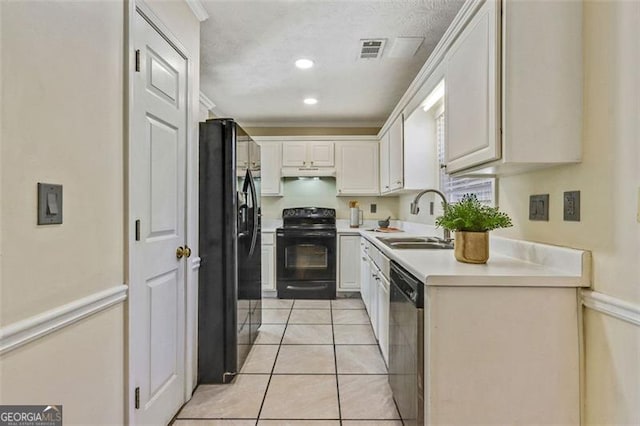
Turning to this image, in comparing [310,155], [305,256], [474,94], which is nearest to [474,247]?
[474,94]

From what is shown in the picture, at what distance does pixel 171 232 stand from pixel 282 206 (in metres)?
3.25

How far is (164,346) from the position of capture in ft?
5.97

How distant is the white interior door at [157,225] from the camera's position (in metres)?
1.54

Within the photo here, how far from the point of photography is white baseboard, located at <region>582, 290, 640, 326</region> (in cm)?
110

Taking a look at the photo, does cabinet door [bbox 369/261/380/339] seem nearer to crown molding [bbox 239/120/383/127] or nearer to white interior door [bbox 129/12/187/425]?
white interior door [bbox 129/12/187/425]

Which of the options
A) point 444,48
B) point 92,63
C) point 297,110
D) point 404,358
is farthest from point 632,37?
point 297,110

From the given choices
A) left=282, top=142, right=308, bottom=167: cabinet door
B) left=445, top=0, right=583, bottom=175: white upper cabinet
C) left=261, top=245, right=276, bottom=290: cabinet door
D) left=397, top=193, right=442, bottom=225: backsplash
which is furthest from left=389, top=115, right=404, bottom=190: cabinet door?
left=445, top=0, right=583, bottom=175: white upper cabinet

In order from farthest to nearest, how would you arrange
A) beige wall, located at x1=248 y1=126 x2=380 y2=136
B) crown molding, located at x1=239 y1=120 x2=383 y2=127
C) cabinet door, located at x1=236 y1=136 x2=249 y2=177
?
beige wall, located at x1=248 y1=126 x2=380 y2=136 < crown molding, located at x1=239 y1=120 x2=383 y2=127 < cabinet door, located at x1=236 y1=136 x2=249 y2=177

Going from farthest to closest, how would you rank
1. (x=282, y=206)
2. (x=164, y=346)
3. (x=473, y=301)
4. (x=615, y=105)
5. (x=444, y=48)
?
1. (x=282, y=206)
2. (x=444, y=48)
3. (x=164, y=346)
4. (x=473, y=301)
5. (x=615, y=105)

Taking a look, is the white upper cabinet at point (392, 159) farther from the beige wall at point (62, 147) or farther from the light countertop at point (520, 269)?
the beige wall at point (62, 147)

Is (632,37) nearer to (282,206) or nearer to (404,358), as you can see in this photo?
(404,358)

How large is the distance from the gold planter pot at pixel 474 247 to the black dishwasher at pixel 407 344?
0.30m

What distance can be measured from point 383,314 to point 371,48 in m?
2.08

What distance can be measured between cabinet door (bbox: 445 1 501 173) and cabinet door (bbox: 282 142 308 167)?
3032mm
